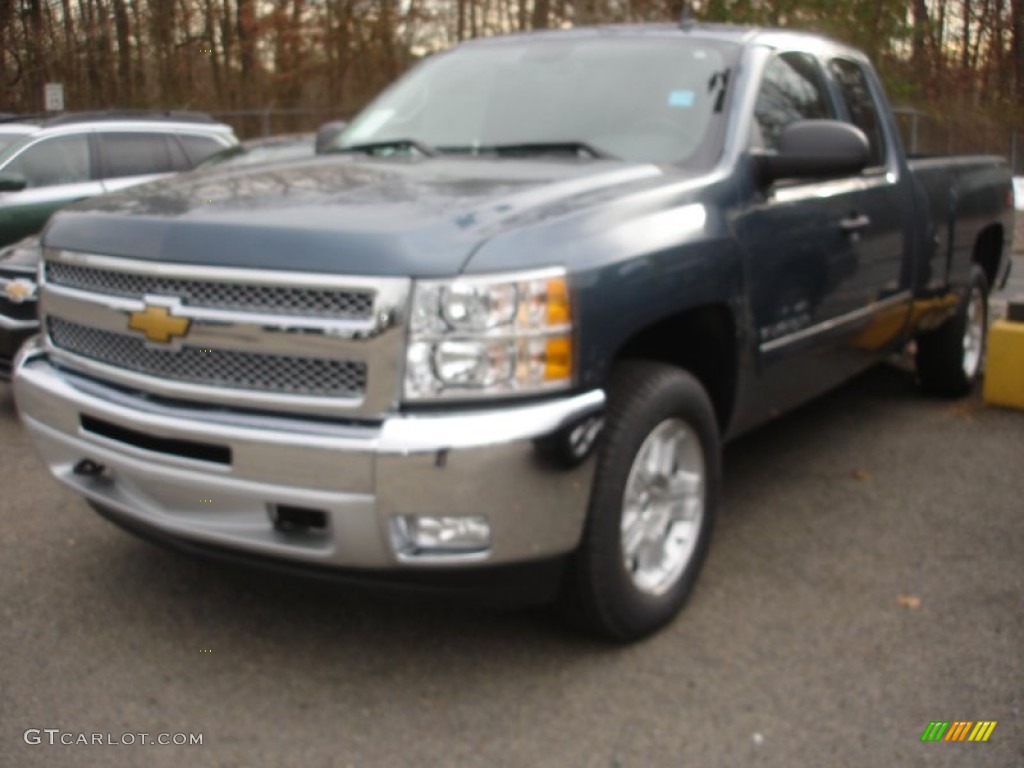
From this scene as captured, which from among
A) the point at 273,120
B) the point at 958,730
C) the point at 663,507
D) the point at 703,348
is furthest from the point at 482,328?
the point at 273,120

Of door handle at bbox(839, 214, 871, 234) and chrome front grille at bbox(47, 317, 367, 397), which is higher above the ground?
door handle at bbox(839, 214, 871, 234)

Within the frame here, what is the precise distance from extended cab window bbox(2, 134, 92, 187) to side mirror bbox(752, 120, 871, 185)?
268 inches

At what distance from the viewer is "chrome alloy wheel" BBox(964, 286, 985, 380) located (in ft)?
21.3

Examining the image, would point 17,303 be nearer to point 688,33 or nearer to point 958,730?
point 688,33

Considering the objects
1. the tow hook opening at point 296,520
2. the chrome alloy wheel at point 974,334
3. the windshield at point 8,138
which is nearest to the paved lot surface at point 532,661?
the tow hook opening at point 296,520

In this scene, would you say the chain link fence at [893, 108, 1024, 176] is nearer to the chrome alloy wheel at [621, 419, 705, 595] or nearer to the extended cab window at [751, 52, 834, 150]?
the extended cab window at [751, 52, 834, 150]

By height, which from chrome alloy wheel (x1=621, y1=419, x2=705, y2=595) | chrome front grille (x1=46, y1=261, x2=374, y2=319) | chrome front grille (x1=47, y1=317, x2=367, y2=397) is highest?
chrome front grille (x1=46, y1=261, x2=374, y2=319)

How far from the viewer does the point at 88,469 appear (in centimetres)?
335

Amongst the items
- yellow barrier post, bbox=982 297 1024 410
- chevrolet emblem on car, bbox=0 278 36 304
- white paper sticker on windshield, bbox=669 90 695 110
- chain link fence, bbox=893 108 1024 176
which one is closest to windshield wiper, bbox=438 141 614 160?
white paper sticker on windshield, bbox=669 90 695 110

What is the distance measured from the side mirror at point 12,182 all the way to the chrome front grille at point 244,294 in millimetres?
5845

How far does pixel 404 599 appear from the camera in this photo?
2959 millimetres

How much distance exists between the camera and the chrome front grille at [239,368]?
2812mm

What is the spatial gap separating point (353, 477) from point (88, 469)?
1092 mm
